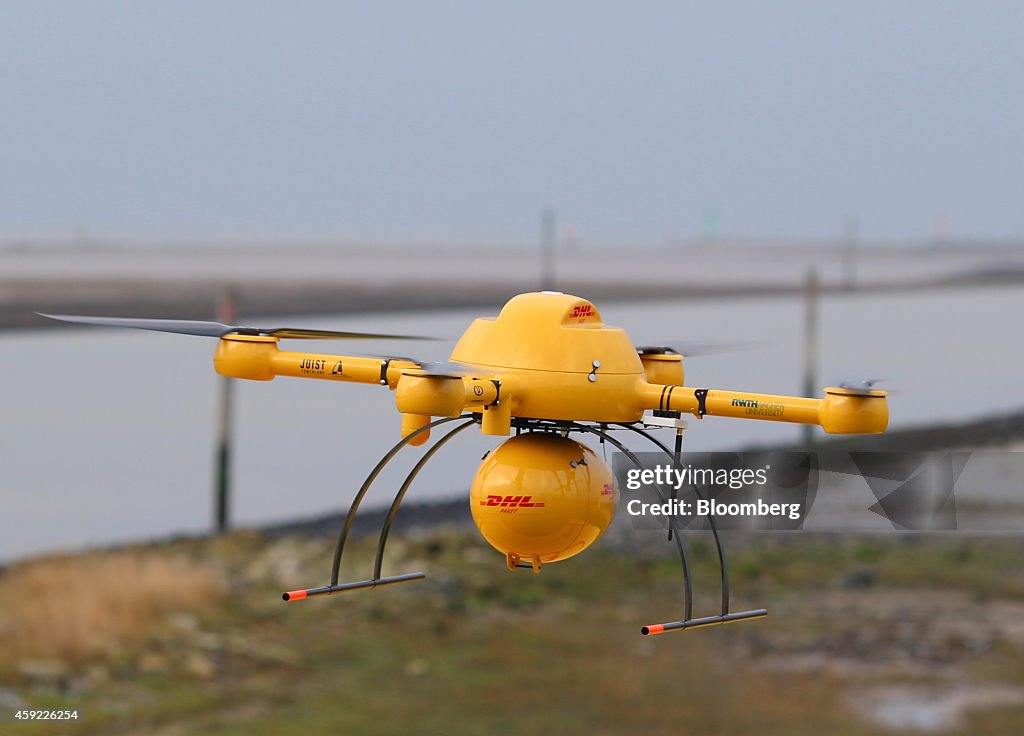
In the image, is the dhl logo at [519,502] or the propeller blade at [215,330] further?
the propeller blade at [215,330]

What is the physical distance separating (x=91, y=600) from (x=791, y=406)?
1423cm

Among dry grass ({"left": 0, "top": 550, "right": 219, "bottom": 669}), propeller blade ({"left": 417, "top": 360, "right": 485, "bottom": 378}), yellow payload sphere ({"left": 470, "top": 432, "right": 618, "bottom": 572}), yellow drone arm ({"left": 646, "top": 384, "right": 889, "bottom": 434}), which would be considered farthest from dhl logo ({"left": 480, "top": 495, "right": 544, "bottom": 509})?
dry grass ({"left": 0, "top": 550, "right": 219, "bottom": 669})

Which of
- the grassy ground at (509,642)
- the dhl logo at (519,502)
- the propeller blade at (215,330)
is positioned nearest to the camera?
the dhl logo at (519,502)

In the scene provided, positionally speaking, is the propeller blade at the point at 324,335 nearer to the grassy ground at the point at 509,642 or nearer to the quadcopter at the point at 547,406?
the quadcopter at the point at 547,406

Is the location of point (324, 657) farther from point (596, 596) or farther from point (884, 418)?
point (884, 418)

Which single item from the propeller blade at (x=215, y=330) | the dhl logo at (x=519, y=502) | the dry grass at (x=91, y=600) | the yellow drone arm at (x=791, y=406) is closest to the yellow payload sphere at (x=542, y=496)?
the dhl logo at (x=519, y=502)

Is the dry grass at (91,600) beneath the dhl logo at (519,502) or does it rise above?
beneath

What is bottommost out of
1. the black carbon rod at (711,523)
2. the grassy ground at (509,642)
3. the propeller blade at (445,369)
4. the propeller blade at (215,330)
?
the grassy ground at (509,642)

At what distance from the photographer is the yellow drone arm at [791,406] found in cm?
500

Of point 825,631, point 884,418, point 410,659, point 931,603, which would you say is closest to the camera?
point 884,418

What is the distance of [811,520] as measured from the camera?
19.3ft

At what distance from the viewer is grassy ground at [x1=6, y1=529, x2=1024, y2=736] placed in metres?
14.9

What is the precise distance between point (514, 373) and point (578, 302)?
425mm

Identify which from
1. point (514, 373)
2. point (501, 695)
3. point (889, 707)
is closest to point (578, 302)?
point (514, 373)
